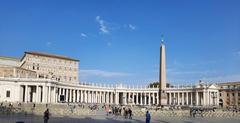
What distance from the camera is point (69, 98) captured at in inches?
3275

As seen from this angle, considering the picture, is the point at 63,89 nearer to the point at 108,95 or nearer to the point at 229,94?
the point at 108,95

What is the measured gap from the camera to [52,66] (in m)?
93.6

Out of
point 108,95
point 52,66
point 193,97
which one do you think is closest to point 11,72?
point 52,66

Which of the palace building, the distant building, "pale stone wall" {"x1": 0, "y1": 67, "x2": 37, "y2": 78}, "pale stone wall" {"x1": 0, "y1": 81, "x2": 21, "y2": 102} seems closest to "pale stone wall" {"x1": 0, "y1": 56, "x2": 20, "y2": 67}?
the palace building

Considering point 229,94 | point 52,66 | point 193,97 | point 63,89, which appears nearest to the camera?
point 63,89

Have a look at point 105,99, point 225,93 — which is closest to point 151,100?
point 105,99

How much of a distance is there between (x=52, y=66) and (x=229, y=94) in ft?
169

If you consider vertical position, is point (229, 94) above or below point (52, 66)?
below

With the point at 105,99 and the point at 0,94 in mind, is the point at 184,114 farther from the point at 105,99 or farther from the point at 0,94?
the point at 105,99

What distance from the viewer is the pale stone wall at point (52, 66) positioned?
291ft

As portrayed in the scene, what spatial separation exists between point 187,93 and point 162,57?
50.6 meters

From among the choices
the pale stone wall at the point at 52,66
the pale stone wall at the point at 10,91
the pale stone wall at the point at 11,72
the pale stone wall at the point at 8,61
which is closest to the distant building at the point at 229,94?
the pale stone wall at the point at 52,66

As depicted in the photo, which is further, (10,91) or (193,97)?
(193,97)

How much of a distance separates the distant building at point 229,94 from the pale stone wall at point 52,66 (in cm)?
4428
